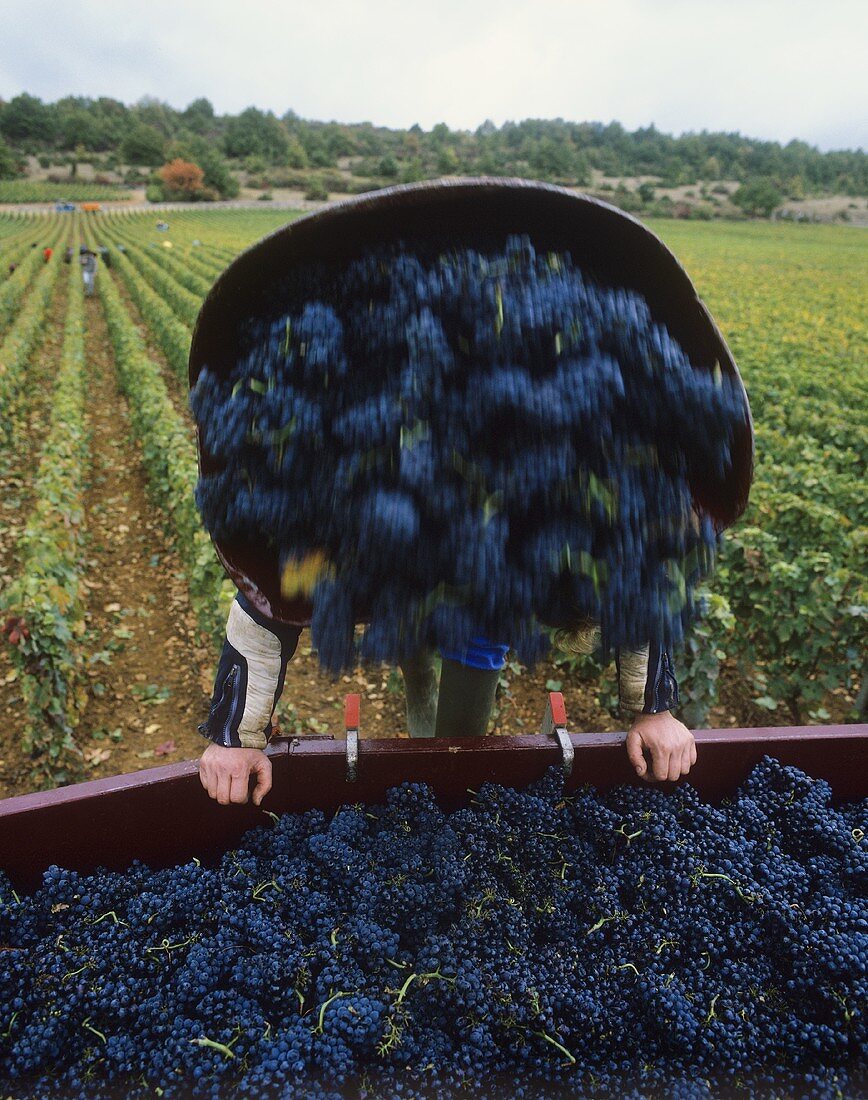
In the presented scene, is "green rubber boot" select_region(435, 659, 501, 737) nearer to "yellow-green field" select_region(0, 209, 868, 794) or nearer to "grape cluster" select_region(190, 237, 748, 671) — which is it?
"grape cluster" select_region(190, 237, 748, 671)

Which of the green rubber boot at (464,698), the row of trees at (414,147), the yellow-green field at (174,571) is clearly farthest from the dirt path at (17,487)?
the row of trees at (414,147)

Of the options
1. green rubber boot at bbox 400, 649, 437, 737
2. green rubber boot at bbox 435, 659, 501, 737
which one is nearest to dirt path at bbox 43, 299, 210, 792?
green rubber boot at bbox 400, 649, 437, 737

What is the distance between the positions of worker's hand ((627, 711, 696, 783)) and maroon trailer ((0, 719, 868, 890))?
5 cm

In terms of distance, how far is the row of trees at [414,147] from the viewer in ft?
350

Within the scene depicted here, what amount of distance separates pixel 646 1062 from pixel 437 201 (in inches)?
68.2

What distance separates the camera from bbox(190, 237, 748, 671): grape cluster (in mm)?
1018

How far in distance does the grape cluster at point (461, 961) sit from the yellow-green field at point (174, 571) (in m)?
2.26

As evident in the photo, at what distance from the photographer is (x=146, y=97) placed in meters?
149

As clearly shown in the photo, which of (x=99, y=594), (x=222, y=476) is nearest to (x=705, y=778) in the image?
(x=222, y=476)

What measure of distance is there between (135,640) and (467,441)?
5070mm

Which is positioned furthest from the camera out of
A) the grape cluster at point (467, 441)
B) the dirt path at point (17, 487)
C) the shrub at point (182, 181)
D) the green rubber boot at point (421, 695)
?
the shrub at point (182, 181)

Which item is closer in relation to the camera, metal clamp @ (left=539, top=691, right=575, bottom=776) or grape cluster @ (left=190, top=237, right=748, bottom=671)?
grape cluster @ (left=190, top=237, right=748, bottom=671)

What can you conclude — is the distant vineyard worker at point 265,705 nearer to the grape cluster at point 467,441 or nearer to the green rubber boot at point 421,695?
the grape cluster at point 467,441

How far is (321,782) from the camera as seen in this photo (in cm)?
180
